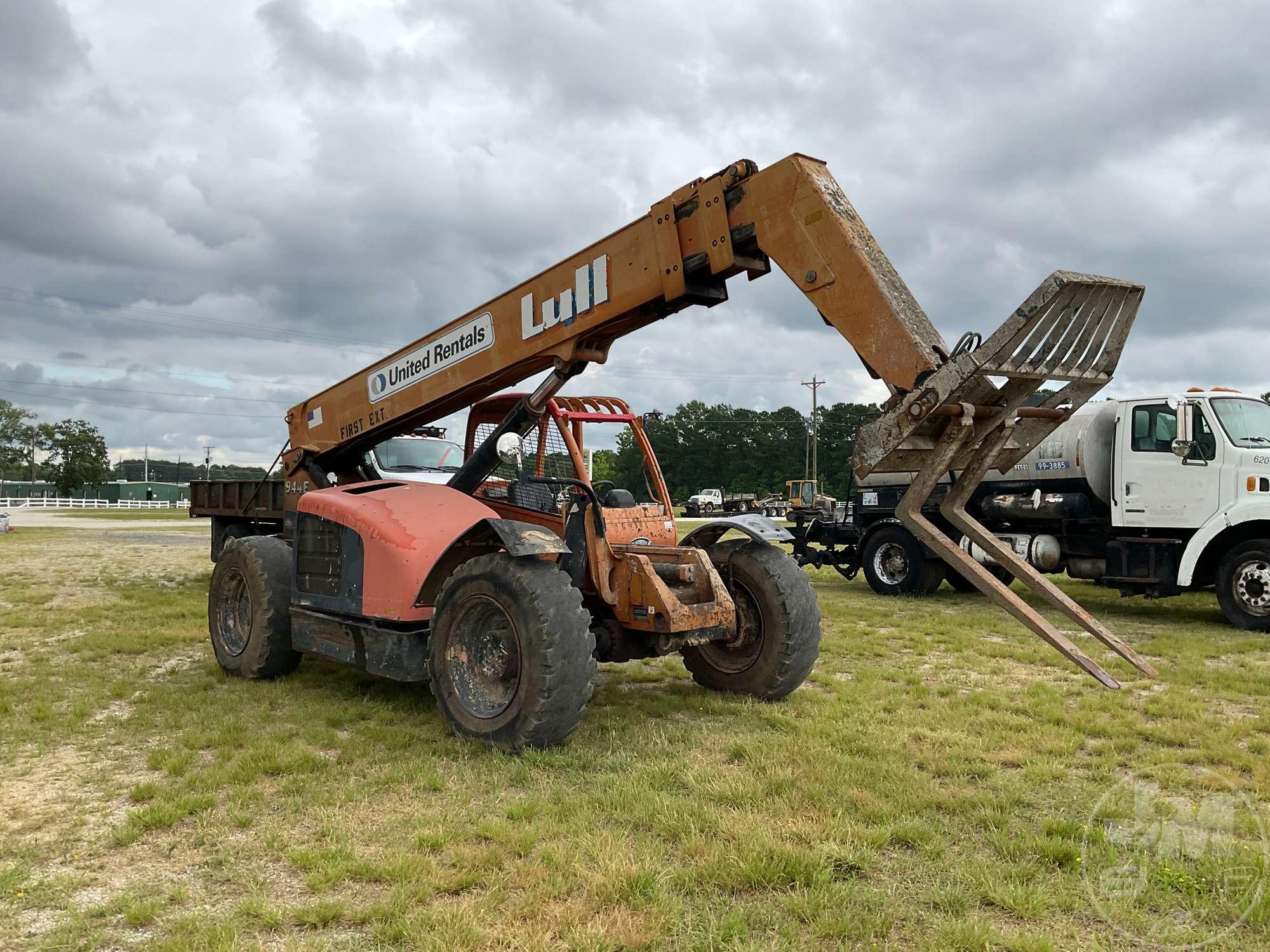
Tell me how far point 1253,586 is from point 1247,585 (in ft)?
0.24

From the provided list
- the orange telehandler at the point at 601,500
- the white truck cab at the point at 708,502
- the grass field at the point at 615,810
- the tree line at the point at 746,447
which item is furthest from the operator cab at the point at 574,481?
the tree line at the point at 746,447

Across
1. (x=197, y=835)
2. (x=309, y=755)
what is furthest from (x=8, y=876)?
(x=309, y=755)

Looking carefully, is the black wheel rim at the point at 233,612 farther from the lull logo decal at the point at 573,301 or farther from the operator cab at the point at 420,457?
the lull logo decal at the point at 573,301

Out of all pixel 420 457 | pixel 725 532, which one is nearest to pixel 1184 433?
pixel 725 532

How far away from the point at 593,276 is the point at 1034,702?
439cm

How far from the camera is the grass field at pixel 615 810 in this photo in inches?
127

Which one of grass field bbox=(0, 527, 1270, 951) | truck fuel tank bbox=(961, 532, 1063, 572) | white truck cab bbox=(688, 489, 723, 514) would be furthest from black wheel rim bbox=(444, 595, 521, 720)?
white truck cab bbox=(688, 489, 723, 514)

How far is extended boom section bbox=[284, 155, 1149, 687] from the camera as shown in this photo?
442 centimetres

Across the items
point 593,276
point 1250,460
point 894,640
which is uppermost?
point 593,276

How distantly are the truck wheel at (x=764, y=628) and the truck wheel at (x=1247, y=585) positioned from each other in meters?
6.63

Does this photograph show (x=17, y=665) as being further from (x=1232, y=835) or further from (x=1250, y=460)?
(x=1250, y=460)

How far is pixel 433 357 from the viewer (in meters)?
7.34

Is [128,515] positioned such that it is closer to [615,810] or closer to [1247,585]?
[1247,585]

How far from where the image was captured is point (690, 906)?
11.1 feet
